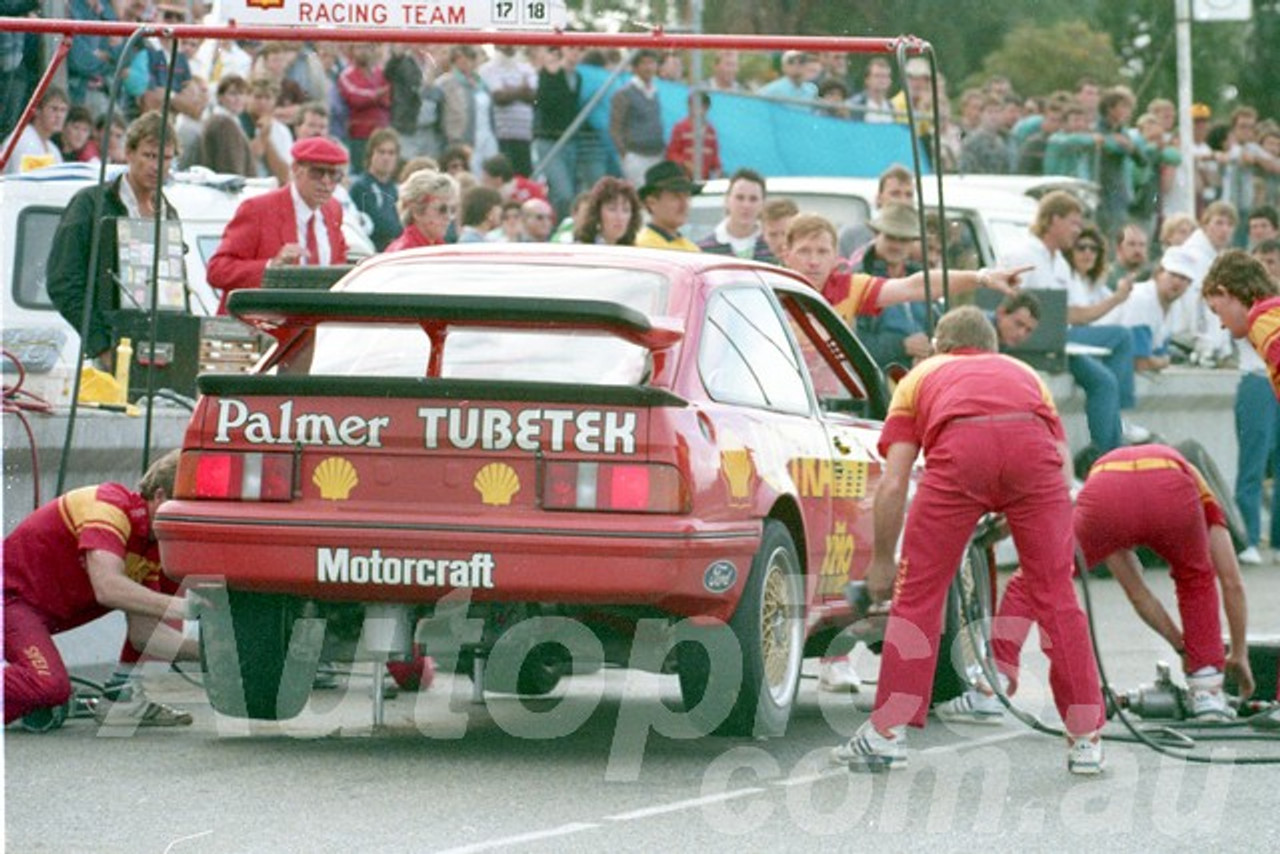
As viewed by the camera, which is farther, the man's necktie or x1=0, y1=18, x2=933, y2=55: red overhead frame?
the man's necktie

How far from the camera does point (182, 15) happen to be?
59.9 ft

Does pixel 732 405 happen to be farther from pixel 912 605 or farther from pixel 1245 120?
pixel 1245 120

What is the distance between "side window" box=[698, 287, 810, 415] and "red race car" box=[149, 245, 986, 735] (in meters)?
0.02

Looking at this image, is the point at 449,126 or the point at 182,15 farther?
the point at 449,126

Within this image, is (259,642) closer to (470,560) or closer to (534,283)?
(470,560)

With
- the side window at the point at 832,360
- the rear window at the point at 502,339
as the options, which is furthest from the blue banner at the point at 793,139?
the rear window at the point at 502,339

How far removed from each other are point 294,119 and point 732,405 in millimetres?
9795

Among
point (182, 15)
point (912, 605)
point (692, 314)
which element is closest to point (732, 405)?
point (692, 314)

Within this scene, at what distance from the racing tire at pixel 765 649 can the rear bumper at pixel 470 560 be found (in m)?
0.14

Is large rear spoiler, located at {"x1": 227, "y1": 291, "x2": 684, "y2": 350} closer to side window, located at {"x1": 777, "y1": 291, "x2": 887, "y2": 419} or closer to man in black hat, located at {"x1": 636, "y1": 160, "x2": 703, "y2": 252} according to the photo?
side window, located at {"x1": 777, "y1": 291, "x2": 887, "y2": 419}

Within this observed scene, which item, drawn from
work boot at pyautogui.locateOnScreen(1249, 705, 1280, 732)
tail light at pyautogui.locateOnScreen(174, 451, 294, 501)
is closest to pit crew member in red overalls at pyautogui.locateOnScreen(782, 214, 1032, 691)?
work boot at pyautogui.locateOnScreen(1249, 705, 1280, 732)

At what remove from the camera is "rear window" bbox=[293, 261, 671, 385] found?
9.84 meters

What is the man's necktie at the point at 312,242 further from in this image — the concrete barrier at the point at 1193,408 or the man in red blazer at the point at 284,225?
the concrete barrier at the point at 1193,408

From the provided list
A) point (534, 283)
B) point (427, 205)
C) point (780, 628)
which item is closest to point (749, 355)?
point (534, 283)
